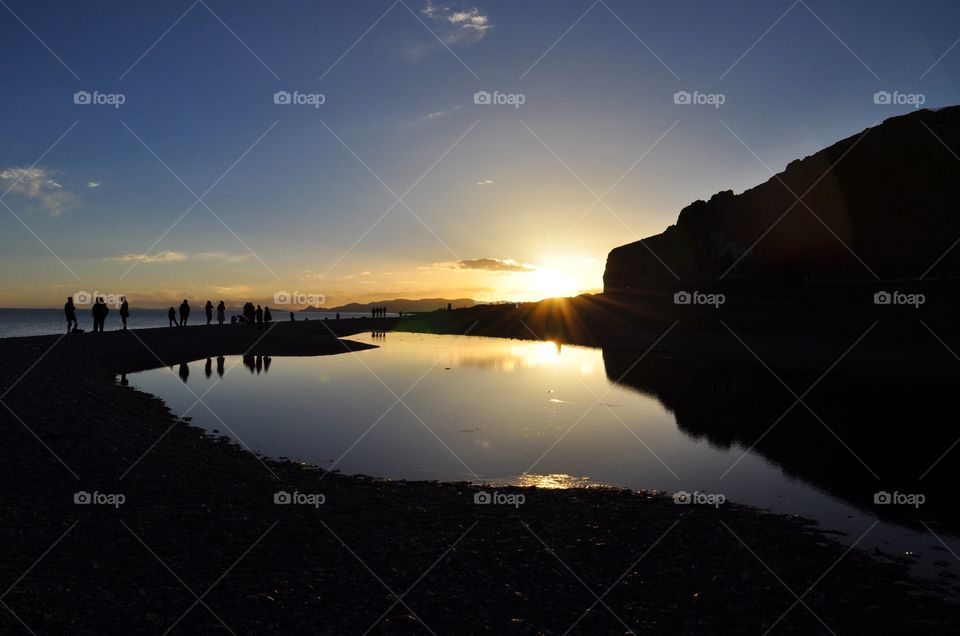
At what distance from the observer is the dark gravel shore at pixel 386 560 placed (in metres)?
8.09

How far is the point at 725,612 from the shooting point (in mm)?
8602

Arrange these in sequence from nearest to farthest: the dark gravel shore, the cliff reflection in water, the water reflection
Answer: the dark gravel shore
the cliff reflection in water
the water reflection

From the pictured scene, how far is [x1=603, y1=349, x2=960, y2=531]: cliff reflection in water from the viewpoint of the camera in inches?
620

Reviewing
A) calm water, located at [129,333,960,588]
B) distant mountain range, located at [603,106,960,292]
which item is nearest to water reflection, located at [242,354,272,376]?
calm water, located at [129,333,960,588]

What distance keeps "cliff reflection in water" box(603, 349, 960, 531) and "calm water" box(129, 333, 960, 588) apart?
15.2 inches

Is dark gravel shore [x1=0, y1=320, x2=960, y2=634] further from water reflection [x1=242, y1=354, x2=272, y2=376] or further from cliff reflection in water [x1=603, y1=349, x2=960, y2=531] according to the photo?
water reflection [x1=242, y1=354, x2=272, y2=376]

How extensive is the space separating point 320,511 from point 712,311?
6895 cm

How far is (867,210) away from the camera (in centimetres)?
6359

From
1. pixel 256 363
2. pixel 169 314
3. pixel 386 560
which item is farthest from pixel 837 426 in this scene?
pixel 169 314

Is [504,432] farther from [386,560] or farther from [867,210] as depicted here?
[867,210]

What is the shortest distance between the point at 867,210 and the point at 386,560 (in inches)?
2876

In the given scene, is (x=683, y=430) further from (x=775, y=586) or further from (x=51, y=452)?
(x=51, y=452)

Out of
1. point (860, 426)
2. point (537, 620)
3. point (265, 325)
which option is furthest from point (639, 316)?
point (537, 620)

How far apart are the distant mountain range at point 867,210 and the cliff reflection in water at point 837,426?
3331 cm
